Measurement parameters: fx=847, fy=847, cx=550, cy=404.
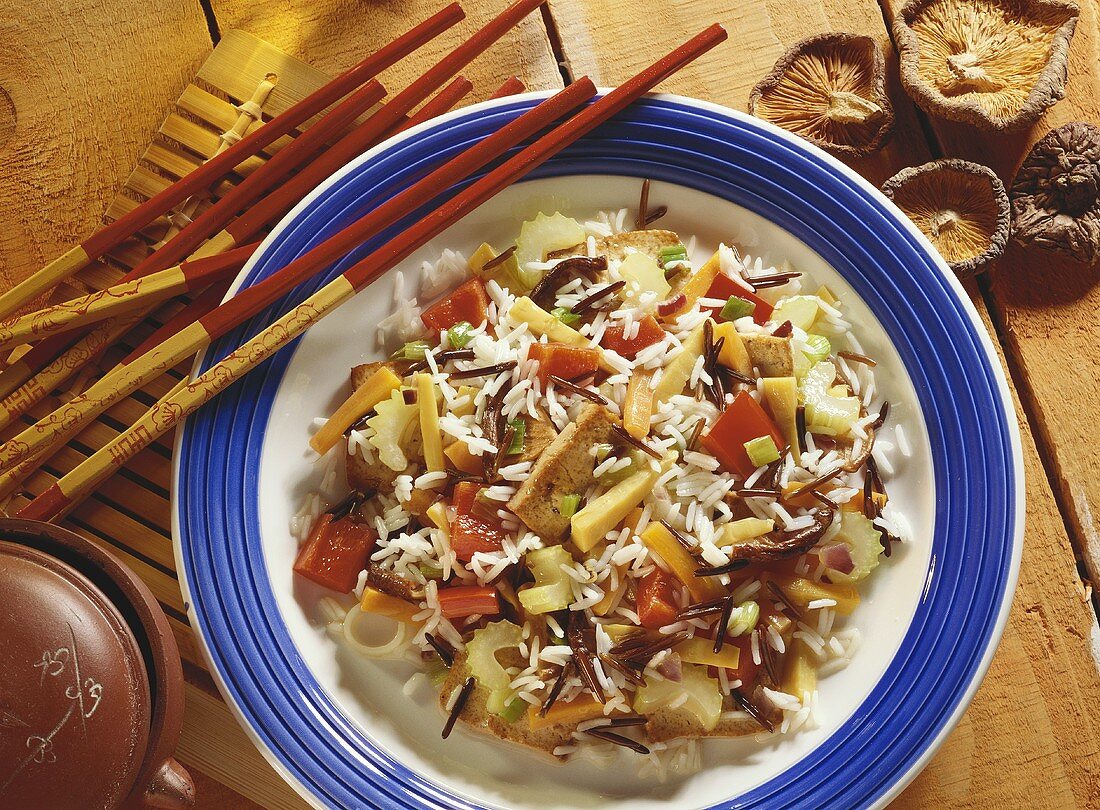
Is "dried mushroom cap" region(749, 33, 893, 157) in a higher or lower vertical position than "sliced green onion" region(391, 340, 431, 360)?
higher

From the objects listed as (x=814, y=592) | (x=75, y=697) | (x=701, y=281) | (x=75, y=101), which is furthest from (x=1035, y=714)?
(x=75, y=101)

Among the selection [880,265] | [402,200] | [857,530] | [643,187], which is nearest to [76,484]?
[402,200]

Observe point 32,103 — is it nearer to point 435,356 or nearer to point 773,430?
point 435,356

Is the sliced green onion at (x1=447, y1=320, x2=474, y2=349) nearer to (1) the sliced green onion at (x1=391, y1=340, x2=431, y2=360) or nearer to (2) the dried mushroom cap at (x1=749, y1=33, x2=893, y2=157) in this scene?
(1) the sliced green onion at (x1=391, y1=340, x2=431, y2=360)

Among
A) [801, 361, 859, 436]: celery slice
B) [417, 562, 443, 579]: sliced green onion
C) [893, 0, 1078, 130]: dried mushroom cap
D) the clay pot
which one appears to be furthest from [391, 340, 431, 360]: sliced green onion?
[893, 0, 1078, 130]: dried mushroom cap

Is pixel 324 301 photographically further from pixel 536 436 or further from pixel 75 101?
pixel 75 101
